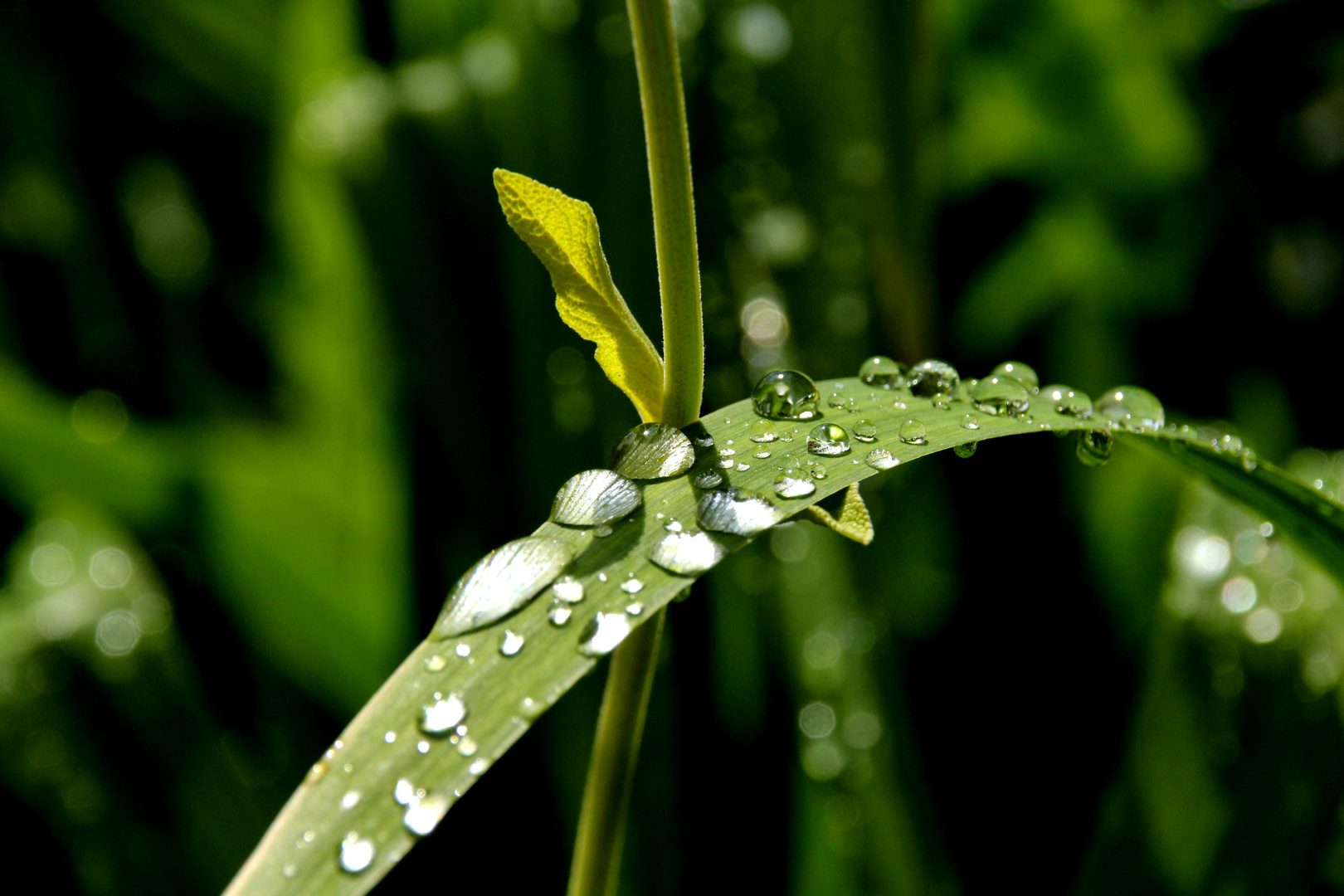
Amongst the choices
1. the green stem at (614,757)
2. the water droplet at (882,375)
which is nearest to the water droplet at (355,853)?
the green stem at (614,757)

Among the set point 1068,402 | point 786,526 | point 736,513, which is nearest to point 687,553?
point 736,513

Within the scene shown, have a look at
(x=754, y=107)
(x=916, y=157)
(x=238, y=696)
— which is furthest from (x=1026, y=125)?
(x=238, y=696)

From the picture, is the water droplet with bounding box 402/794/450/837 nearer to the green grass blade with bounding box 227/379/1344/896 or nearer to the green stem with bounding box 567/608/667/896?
the green grass blade with bounding box 227/379/1344/896

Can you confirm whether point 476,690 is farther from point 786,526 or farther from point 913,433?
point 786,526

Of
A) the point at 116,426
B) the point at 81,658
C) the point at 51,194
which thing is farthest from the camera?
the point at 51,194

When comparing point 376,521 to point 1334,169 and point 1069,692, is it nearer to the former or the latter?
point 1069,692

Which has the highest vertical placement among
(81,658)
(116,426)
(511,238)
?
(511,238)
